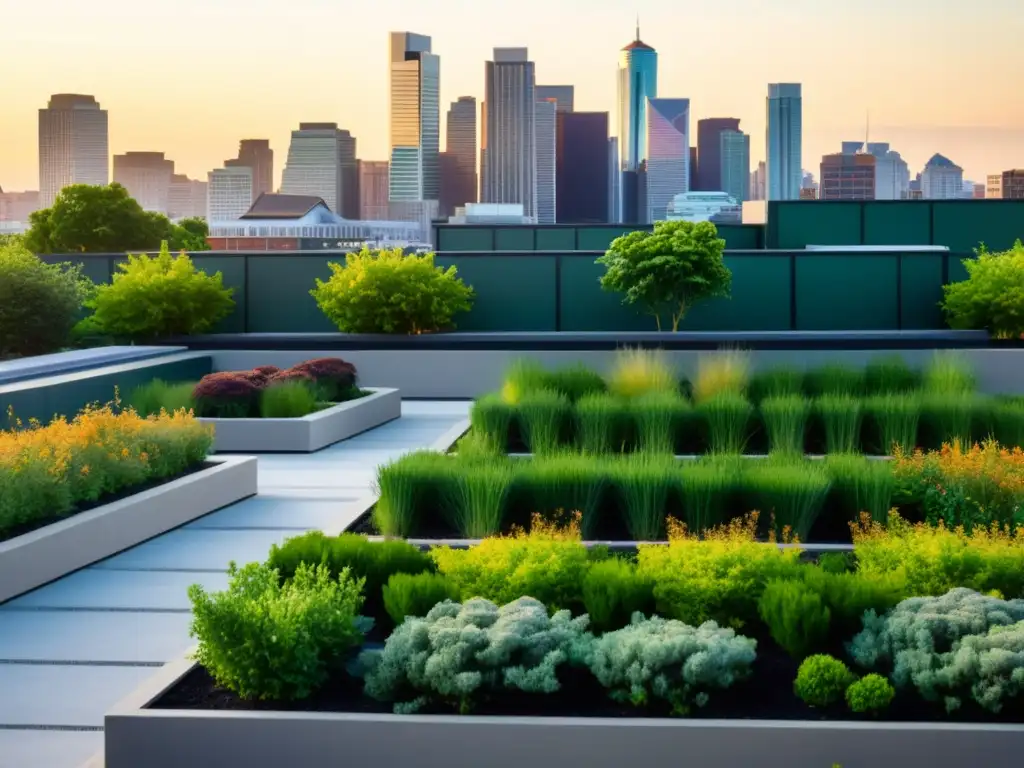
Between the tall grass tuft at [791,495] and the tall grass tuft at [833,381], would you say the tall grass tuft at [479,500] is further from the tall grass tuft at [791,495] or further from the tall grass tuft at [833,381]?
the tall grass tuft at [833,381]

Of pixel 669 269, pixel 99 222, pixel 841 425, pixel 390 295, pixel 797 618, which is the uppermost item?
pixel 99 222

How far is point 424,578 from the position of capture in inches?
247

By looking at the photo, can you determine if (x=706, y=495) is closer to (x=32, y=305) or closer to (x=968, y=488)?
(x=968, y=488)

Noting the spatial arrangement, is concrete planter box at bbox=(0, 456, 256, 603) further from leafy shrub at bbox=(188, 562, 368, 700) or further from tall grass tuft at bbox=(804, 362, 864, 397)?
tall grass tuft at bbox=(804, 362, 864, 397)

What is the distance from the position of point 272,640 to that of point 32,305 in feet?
50.8

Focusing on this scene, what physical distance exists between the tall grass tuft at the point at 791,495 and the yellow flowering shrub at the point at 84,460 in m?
4.18

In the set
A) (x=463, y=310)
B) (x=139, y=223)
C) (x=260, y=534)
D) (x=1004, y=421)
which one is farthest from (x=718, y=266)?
(x=139, y=223)

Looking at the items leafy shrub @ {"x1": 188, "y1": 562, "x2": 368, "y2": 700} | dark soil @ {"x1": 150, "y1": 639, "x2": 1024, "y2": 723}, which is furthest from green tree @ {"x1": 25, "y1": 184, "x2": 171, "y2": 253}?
dark soil @ {"x1": 150, "y1": 639, "x2": 1024, "y2": 723}

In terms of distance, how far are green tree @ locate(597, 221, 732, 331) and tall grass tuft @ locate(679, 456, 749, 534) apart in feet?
40.1

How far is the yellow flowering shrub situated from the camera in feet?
28.1

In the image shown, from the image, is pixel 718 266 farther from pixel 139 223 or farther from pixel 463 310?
pixel 139 223

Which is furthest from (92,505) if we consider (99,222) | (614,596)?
(99,222)

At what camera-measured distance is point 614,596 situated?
6148mm

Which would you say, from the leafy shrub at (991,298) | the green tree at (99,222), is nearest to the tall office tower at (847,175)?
the green tree at (99,222)
